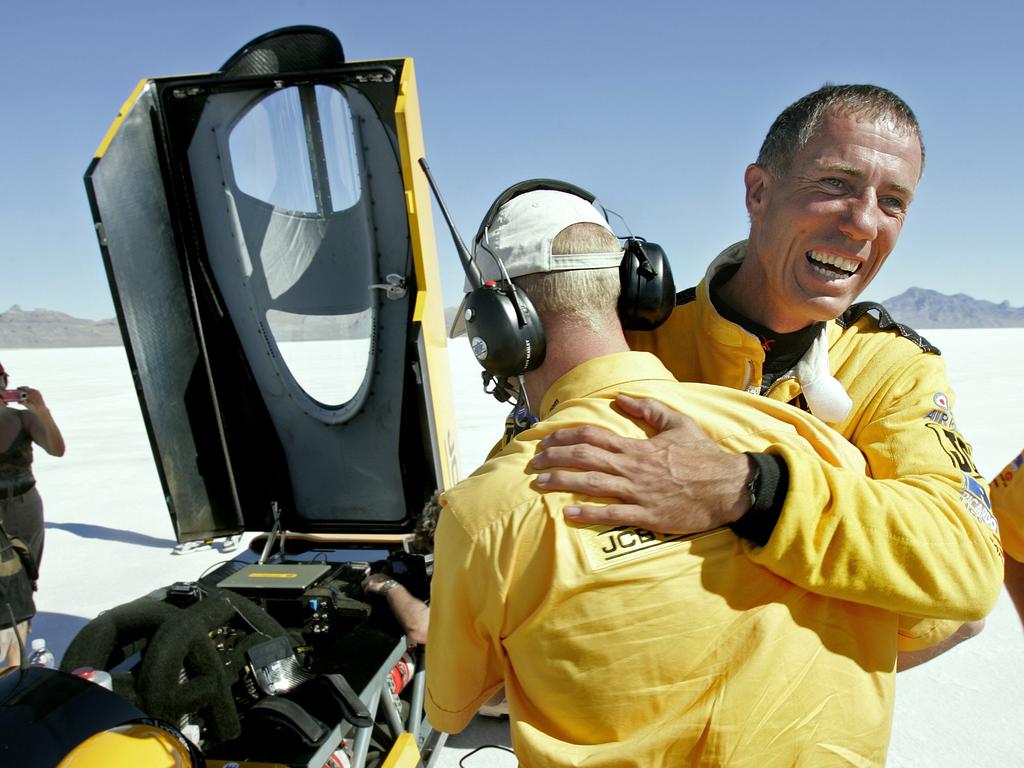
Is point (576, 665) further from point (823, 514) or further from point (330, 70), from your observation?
point (330, 70)

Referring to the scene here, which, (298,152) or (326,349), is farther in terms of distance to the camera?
(326,349)

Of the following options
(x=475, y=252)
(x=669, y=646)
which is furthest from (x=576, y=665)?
(x=475, y=252)

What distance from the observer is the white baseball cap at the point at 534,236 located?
148cm

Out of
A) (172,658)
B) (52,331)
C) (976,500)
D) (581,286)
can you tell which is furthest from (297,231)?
(52,331)

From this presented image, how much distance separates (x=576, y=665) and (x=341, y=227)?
340cm

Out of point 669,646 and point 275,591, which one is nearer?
point 669,646

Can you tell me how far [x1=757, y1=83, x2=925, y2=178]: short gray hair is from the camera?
1.70 meters

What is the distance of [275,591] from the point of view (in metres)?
3.29

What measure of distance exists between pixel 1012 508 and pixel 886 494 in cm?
133

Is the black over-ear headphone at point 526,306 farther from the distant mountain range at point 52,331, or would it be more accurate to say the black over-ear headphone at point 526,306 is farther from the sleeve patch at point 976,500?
the distant mountain range at point 52,331

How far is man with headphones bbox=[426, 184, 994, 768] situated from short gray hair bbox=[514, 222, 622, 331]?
0.27m

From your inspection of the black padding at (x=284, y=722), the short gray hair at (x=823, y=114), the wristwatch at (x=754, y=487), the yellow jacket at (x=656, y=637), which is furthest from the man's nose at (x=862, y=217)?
the black padding at (x=284, y=722)

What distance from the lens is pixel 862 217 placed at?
171 centimetres

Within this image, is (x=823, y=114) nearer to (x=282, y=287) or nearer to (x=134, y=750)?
(x=134, y=750)
